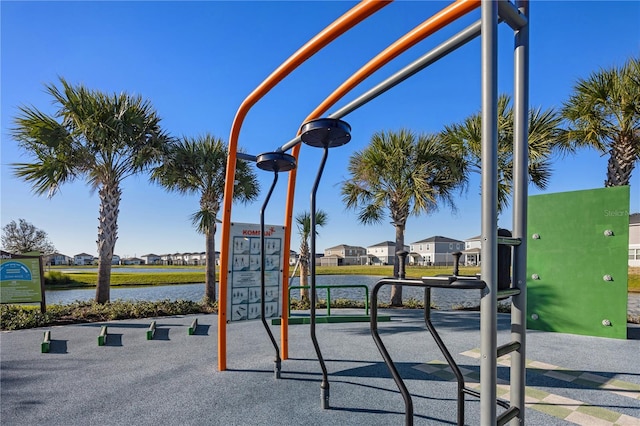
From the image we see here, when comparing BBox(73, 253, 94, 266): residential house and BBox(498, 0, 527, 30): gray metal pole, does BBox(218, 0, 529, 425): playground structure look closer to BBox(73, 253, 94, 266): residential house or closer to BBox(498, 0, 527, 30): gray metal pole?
BBox(498, 0, 527, 30): gray metal pole

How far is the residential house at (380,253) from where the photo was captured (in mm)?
55769

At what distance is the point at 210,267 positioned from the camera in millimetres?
9125

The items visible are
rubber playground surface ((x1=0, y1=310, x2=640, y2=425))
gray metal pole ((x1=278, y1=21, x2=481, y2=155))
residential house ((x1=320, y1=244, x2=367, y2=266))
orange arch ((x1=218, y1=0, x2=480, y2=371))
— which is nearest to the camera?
gray metal pole ((x1=278, y1=21, x2=481, y2=155))

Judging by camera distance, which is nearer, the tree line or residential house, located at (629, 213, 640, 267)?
the tree line

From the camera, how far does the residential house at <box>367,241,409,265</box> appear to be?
183 feet

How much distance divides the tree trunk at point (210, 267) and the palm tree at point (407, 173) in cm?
472

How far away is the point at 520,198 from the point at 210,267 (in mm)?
8675

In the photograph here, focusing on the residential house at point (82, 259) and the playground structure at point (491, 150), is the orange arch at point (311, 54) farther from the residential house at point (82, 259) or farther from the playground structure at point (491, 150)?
the residential house at point (82, 259)

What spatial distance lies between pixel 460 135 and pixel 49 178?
33.3 ft

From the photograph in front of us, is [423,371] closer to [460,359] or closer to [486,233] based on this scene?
[460,359]

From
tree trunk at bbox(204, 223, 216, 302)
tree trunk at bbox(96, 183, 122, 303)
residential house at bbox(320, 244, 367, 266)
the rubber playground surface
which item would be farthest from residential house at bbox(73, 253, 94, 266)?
the rubber playground surface

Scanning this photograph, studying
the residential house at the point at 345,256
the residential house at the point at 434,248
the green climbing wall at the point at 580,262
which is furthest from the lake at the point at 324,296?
the residential house at the point at 345,256

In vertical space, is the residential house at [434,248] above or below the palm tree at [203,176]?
below

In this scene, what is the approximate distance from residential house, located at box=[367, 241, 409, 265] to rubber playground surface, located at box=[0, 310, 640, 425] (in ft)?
165
